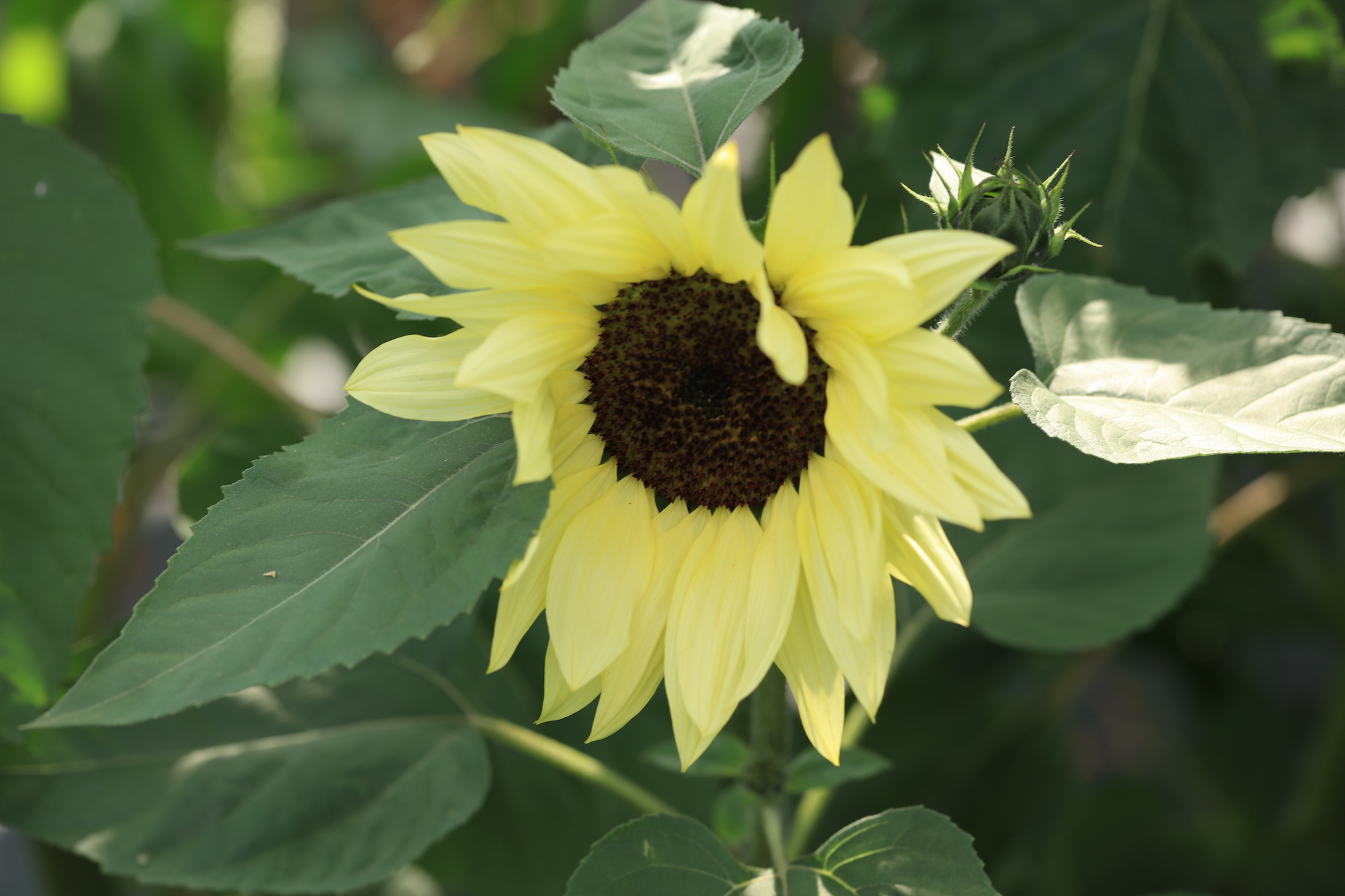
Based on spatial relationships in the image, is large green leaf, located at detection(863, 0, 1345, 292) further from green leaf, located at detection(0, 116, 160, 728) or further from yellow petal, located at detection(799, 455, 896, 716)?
green leaf, located at detection(0, 116, 160, 728)

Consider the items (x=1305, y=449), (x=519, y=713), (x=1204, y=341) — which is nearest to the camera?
(x=1305, y=449)

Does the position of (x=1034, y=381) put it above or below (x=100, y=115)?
above

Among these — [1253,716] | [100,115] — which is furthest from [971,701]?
[100,115]

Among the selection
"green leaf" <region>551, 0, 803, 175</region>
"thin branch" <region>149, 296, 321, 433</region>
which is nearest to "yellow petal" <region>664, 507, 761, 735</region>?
"green leaf" <region>551, 0, 803, 175</region>

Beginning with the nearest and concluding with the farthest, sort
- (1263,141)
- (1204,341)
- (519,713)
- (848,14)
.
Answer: (1204,341), (519,713), (1263,141), (848,14)

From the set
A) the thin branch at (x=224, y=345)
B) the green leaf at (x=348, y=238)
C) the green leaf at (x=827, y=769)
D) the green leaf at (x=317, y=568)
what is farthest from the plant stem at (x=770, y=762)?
the thin branch at (x=224, y=345)

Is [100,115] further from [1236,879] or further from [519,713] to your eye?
[1236,879]
